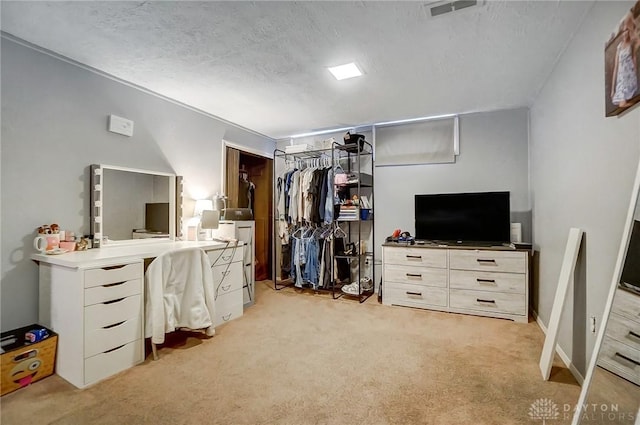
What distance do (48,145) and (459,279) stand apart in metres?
3.80

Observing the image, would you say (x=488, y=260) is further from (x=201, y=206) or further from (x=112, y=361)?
(x=112, y=361)

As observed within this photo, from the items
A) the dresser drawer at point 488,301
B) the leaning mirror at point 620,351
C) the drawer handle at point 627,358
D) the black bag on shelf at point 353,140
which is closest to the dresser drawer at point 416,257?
the dresser drawer at point 488,301

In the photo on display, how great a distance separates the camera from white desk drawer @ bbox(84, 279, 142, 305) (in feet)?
5.86

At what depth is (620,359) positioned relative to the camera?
1.17m

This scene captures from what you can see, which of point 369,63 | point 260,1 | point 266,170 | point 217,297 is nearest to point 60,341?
point 217,297

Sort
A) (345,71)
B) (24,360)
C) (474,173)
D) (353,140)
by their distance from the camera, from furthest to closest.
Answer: (353,140) < (474,173) < (345,71) < (24,360)

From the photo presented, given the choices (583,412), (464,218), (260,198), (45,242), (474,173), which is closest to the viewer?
(583,412)

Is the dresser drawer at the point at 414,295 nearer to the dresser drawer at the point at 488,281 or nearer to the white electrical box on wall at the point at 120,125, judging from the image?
the dresser drawer at the point at 488,281

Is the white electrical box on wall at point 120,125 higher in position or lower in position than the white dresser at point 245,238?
higher

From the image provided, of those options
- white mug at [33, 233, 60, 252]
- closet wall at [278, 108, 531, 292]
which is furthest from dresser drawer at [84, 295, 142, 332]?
closet wall at [278, 108, 531, 292]

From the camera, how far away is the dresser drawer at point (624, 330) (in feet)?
3.67

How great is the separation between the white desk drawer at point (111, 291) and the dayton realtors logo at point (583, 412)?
8.27 ft

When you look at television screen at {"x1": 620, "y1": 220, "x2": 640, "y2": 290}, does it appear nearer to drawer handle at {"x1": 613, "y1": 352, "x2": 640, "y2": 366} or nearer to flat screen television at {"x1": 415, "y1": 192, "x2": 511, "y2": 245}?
drawer handle at {"x1": 613, "y1": 352, "x2": 640, "y2": 366}

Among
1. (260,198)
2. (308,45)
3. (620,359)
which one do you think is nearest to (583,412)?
(620,359)
